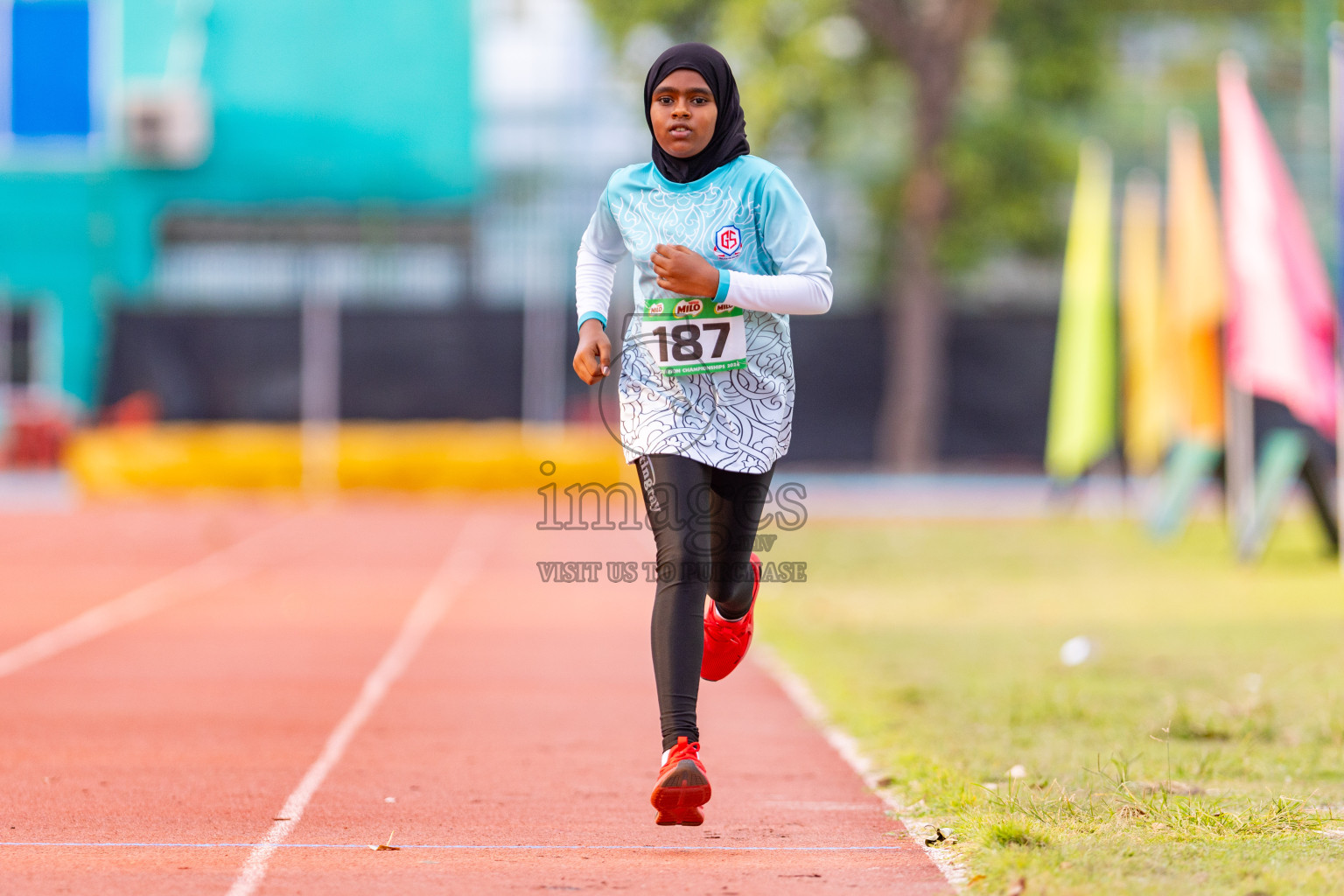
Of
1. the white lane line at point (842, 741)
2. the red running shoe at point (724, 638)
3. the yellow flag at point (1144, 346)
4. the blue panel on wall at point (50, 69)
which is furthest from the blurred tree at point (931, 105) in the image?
the red running shoe at point (724, 638)

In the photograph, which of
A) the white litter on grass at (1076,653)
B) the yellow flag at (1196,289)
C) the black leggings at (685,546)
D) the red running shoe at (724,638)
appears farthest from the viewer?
the yellow flag at (1196,289)

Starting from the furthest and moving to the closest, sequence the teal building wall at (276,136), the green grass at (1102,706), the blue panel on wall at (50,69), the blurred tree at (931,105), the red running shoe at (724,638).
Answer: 1. the teal building wall at (276,136)
2. the blue panel on wall at (50,69)
3. the blurred tree at (931,105)
4. the red running shoe at (724,638)
5. the green grass at (1102,706)

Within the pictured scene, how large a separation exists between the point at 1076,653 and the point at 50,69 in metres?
28.2

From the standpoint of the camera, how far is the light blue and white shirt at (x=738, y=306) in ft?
15.2

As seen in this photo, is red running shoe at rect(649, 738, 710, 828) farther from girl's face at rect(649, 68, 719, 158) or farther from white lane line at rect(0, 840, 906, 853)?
girl's face at rect(649, 68, 719, 158)

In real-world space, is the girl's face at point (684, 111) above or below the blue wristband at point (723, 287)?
above

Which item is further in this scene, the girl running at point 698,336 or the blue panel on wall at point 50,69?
the blue panel on wall at point 50,69

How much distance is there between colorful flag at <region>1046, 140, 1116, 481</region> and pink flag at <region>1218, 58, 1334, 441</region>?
5.32 metres

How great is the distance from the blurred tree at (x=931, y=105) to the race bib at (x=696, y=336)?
75.3 feet

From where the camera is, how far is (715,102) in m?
4.61

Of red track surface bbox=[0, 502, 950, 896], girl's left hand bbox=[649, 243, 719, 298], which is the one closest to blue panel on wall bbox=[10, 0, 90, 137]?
red track surface bbox=[0, 502, 950, 896]

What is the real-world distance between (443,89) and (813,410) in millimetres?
9057

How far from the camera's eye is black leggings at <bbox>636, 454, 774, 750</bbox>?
456 cm

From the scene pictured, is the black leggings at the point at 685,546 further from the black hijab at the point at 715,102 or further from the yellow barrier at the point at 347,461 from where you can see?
the yellow barrier at the point at 347,461
